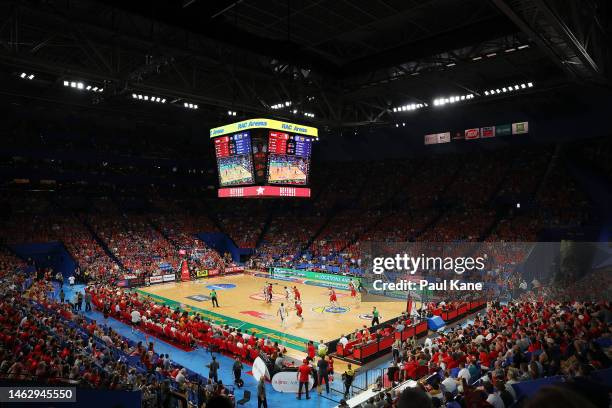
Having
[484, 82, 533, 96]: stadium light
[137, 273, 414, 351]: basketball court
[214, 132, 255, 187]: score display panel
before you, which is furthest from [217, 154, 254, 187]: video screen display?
[484, 82, 533, 96]: stadium light

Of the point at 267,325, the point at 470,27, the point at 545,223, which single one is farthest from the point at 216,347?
the point at 545,223

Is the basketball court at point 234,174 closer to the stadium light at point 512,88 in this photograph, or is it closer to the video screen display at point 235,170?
the video screen display at point 235,170

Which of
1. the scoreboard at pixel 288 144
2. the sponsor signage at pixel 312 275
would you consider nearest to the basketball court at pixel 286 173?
the scoreboard at pixel 288 144

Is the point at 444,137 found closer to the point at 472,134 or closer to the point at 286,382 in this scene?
the point at 472,134

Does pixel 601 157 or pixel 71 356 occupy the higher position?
pixel 601 157

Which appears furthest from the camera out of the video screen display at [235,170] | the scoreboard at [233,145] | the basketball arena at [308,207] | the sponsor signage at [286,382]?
the video screen display at [235,170]

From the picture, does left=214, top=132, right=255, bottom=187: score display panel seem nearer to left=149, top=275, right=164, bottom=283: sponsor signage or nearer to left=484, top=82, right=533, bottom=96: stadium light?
left=484, top=82, right=533, bottom=96: stadium light

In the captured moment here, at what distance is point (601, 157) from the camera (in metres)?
31.0

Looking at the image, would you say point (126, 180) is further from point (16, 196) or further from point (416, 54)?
point (416, 54)

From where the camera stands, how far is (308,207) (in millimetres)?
48312

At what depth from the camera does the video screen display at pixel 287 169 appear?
70.9 feet

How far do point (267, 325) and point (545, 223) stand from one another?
20.4 meters

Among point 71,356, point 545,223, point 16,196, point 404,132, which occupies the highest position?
point 404,132

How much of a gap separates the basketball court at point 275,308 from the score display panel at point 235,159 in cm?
755
